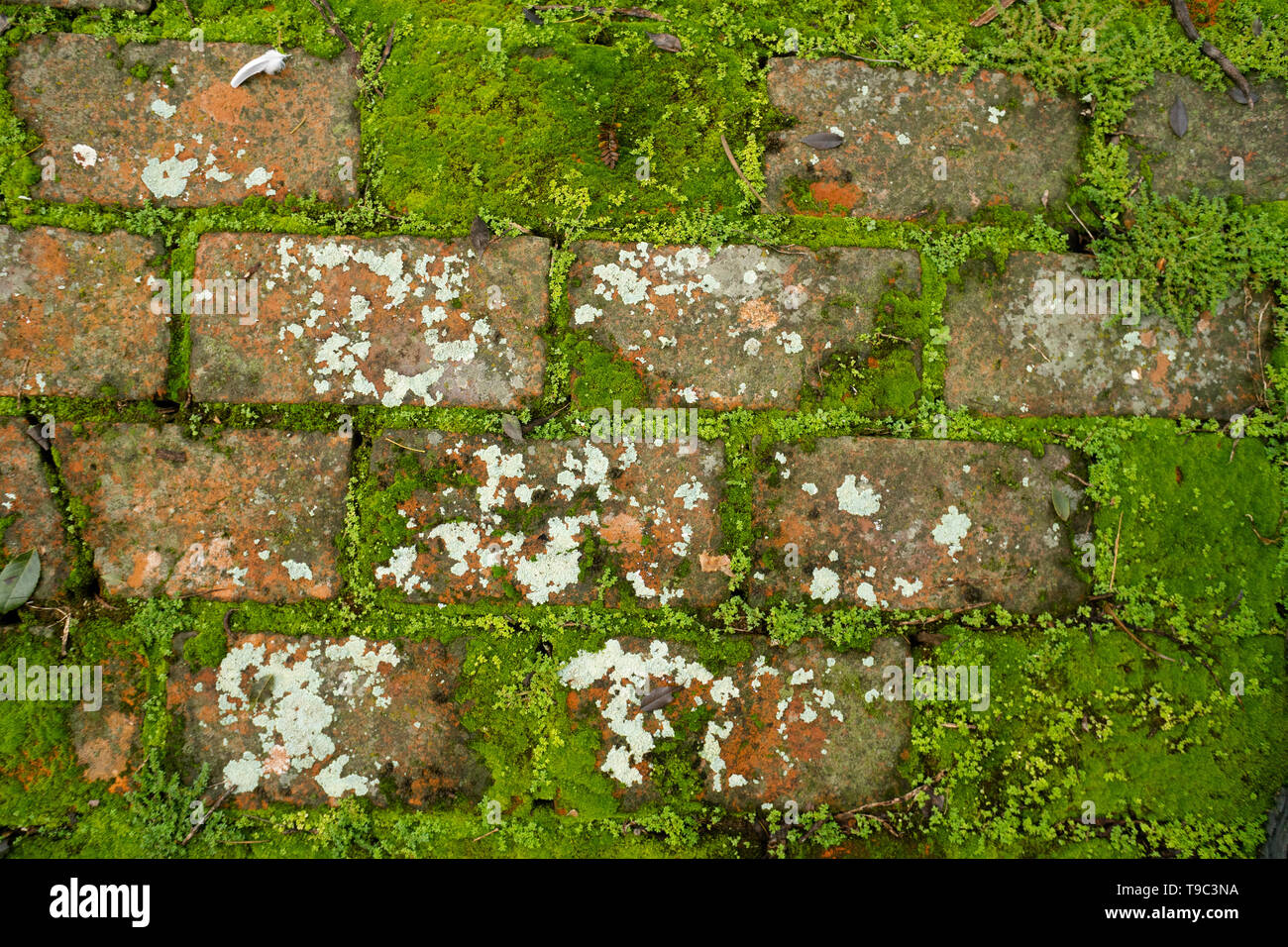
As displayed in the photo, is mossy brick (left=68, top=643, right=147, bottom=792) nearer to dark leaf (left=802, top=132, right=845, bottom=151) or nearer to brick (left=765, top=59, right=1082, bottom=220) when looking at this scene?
brick (left=765, top=59, right=1082, bottom=220)

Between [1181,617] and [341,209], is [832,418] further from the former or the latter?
[341,209]

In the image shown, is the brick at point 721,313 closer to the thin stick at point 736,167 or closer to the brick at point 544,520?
the thin stick at point 736,167

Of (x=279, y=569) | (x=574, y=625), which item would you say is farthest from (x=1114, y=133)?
(x=279, y=569)

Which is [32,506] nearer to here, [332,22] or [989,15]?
[332,22]

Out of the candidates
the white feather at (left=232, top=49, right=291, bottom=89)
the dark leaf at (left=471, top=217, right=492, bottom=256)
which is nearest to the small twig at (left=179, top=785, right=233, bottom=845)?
the dark leaf at (left=471, top=217, right=492, bottom=256)

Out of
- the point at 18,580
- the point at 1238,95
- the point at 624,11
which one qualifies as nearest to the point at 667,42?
the point at 624,11

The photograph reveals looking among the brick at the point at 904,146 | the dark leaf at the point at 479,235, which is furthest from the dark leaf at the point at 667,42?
the dark leaf at the point at 479,235

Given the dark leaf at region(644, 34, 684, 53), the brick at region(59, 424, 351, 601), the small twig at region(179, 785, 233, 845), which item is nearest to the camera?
the small twig at region(179, 785, 233, 845)
